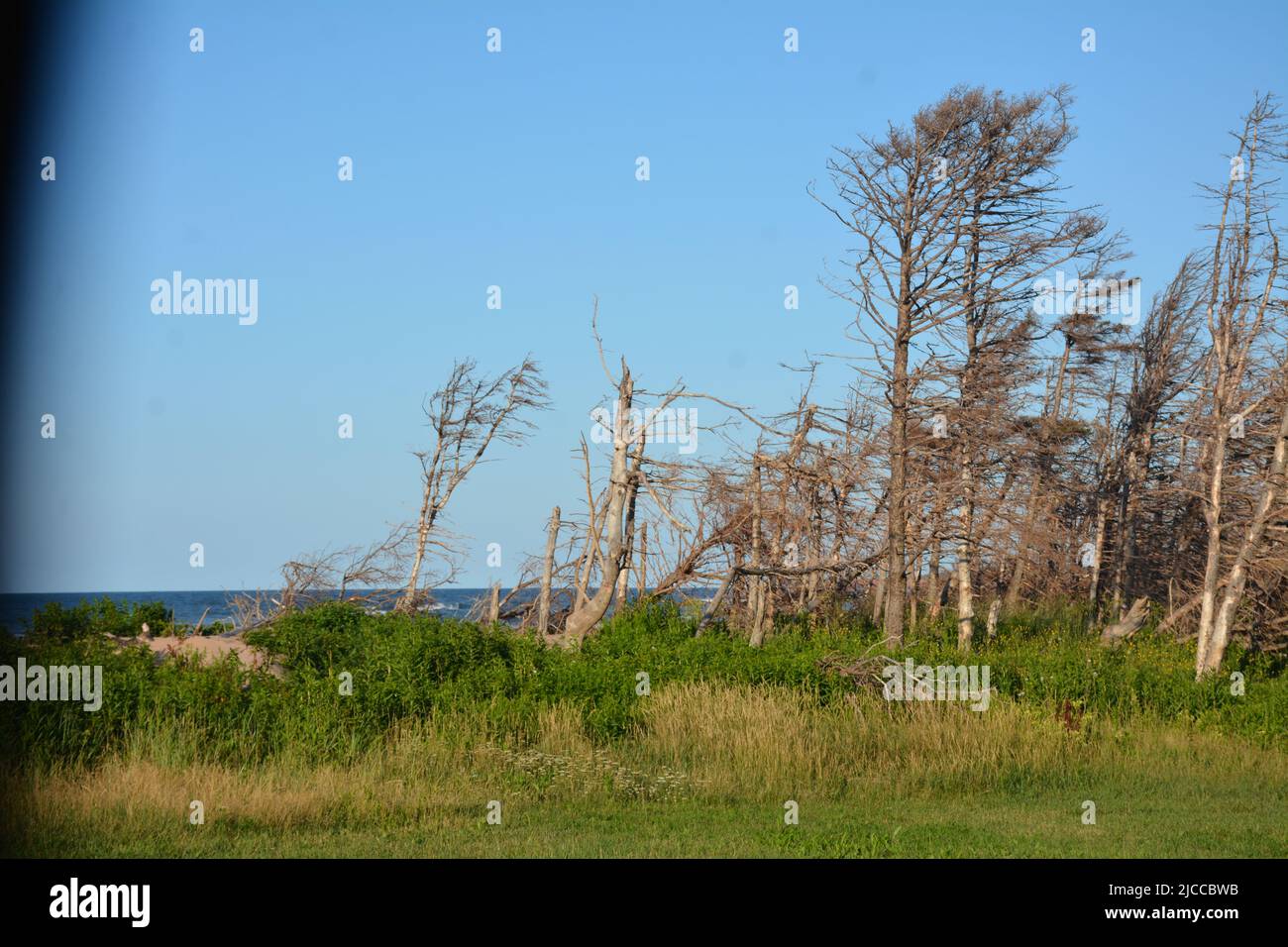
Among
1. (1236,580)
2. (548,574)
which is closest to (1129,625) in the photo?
(1236,580)

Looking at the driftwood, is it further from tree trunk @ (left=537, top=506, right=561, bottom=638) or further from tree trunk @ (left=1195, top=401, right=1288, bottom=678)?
tree trunk @ (left=537, top=506, right=561, bottom=638)

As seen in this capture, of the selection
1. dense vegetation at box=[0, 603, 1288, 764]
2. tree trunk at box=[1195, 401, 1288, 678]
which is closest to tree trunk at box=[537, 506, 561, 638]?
dense vegetation at box=[0, 603, 1288, 764]

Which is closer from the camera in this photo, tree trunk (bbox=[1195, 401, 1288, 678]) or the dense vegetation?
the dense vegetation

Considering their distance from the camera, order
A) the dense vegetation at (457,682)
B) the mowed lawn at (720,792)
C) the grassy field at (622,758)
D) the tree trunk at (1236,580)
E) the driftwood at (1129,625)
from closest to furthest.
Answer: the mowed lawn at (720,792) < the grassy field at (622,758) < the dense vegetation at (457,682) < the tree trunk at (1236,580) < the driftwood at (1129,625)

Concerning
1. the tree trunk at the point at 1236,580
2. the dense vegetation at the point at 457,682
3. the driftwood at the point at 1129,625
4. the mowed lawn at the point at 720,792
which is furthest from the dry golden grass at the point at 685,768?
the driftwood at the point at 1129,625

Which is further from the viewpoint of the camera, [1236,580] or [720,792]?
[1236,580]

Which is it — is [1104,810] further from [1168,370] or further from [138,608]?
[1168,370]

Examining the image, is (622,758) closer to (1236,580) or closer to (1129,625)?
(1236,580)

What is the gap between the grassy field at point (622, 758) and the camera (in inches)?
418

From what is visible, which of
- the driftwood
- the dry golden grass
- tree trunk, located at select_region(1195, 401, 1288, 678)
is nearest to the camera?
the dry golden grass

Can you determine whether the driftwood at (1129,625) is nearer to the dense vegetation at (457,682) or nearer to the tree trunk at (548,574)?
the dense vegetation at (457,682)

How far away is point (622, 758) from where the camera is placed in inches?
563

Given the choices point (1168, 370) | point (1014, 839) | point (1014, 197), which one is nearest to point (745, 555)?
point (1014, 197)

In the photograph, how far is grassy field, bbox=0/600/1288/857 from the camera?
34.8ft
